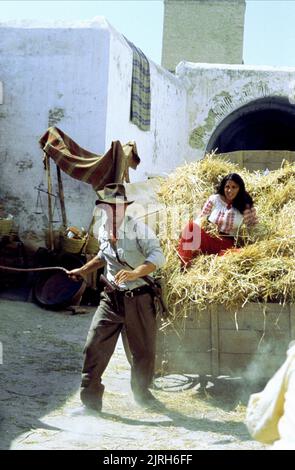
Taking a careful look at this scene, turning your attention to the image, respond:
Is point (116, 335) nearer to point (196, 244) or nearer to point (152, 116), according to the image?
point (196, 244)

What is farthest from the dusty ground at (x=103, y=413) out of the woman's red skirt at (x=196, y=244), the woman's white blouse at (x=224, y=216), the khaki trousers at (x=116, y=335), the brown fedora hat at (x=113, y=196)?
the brown fedora hat at (x=113, y=196)

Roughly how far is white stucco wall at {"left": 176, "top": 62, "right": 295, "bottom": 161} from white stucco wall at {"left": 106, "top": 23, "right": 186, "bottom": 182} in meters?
0.27

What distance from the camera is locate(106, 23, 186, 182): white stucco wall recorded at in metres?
11.1

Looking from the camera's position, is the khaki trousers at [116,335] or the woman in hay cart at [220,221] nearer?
the khaki trousers at [116,335]

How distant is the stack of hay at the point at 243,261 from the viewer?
502 centimetres

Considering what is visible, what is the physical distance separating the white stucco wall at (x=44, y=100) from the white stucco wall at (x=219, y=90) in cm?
536

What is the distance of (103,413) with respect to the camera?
4.91 m

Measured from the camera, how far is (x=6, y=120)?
36.2ft

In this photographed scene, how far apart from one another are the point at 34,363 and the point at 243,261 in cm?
239

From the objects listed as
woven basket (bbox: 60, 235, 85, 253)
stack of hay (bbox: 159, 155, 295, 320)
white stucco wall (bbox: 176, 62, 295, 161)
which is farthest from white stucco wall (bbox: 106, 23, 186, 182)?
stack of hay (bbox: 159, 155, 295, 320)

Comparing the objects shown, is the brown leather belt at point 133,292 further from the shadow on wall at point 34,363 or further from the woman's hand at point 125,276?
the shadow on wall at point 34,363

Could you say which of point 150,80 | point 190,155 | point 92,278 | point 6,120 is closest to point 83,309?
point 92,278

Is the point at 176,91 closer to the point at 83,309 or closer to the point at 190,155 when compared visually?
the point at 190,155

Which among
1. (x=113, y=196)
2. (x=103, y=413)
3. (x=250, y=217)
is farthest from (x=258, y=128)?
(x=103, y=413)
